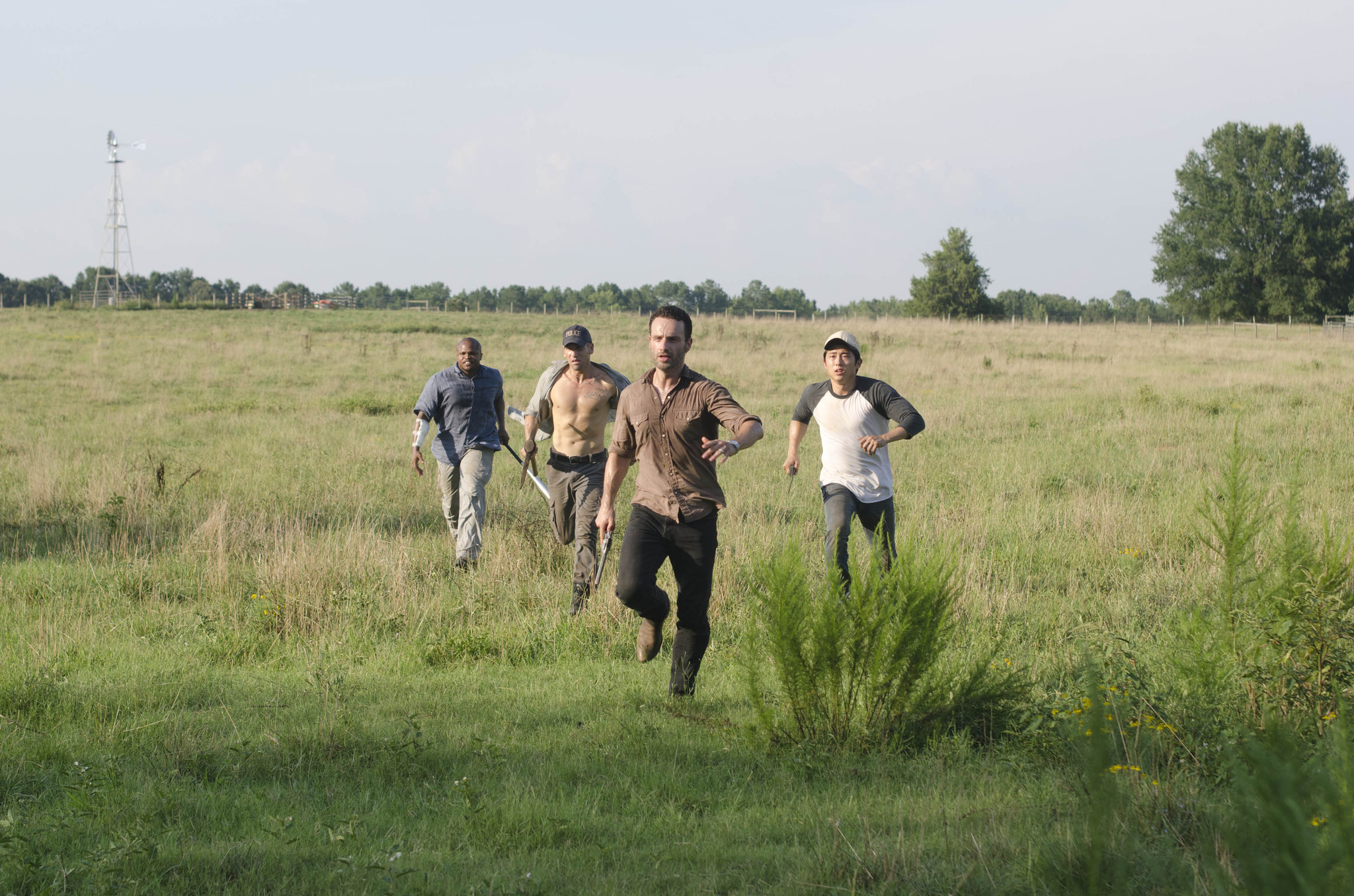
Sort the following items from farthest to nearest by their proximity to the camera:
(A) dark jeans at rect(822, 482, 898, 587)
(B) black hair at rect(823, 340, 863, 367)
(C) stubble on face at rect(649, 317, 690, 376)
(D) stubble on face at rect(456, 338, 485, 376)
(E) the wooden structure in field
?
(E) the wooden structure in field
(D) stubble on face at rect(456, 338, 485, 376)
(B) black hair at rect(823, 340, 863, 367)
(A) dark jeans at rect(822, 482, 898, 587)
(C) stubble on face at rect(649, 317, 690, 376)

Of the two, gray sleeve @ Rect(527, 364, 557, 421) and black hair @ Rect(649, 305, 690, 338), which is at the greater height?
black hair @ Rect(649, 305, 690, 338)

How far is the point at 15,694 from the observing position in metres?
5.21

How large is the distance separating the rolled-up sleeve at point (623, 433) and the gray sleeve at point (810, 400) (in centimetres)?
198

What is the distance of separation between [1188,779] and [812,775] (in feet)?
5.17

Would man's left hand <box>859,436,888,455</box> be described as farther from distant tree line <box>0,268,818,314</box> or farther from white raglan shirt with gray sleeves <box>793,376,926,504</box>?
distant tree line <box>0,268,818,314</box>

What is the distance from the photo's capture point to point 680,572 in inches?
220

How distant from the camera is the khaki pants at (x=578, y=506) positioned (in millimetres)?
7543

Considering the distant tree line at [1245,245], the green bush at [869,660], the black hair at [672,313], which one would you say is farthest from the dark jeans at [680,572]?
the distant tree line at [1245,245]

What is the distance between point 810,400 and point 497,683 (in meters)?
3.19

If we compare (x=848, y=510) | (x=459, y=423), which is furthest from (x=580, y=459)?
(x=848, y=510)

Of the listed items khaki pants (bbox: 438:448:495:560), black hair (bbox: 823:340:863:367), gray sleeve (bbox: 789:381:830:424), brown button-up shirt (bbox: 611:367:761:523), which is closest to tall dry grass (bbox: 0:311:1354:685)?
khaki pants (bbox: 438:448:495:560)

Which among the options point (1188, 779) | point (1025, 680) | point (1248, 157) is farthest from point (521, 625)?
point (1248, 157)

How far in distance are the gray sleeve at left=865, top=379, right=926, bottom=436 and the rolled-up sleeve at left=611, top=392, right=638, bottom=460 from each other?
209cm

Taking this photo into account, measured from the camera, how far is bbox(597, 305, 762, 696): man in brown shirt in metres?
5.46
